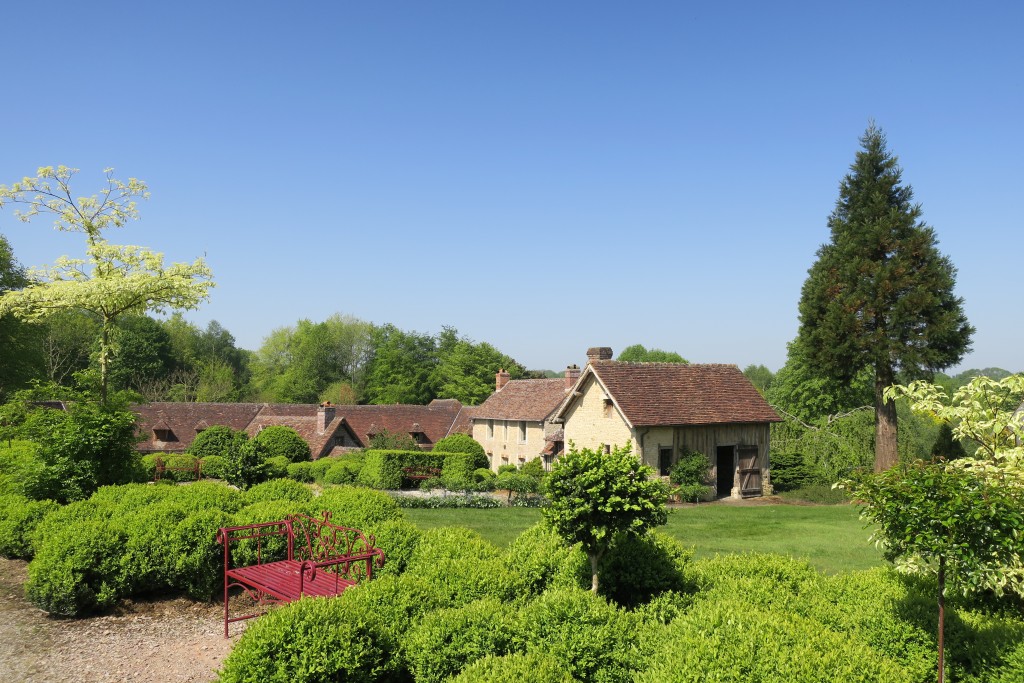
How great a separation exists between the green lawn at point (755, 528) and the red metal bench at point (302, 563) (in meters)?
6.23

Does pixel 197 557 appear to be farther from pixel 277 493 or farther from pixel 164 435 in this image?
pixel 164 435

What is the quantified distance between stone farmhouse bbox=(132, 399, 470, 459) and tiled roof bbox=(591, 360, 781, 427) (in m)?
19.4

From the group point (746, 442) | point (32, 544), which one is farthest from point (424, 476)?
point (32, 544)

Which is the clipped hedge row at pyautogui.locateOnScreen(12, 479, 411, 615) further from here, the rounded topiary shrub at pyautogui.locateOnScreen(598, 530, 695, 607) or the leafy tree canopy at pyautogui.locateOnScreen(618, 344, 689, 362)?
the leafy tree canopy at pyautogui.locateOnScreen(618, 344, 689, 362)

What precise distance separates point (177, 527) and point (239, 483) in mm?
14273

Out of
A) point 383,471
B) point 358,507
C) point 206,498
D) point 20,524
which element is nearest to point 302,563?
point 358,507

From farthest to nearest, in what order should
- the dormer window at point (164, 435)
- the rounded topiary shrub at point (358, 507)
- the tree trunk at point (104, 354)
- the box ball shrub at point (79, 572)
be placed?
1. the dormer window at point (164, 435)
2. the tree trunk at point (104, 354)
3. the rounded topiary shrub at point (358, 507)
4. the box ball shrub at point (79, 572)

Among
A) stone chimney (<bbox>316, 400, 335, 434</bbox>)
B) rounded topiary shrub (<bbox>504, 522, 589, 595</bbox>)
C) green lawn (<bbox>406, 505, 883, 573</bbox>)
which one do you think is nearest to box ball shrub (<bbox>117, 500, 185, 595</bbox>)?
rounded topiary shrub (<bbox>504, 522, 589, 595</bbox>)

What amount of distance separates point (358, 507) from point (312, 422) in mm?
32577

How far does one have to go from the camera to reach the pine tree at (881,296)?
29562mm

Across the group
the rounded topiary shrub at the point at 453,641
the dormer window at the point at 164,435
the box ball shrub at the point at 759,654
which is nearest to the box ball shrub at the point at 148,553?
the rounded topiary shrub at the point at 453,641

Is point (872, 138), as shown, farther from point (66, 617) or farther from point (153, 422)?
point (153, 422)

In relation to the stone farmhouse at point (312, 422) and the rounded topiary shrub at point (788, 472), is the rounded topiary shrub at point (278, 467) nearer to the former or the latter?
the stone farmhouse at point (312, 422)

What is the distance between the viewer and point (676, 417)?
29375mm
